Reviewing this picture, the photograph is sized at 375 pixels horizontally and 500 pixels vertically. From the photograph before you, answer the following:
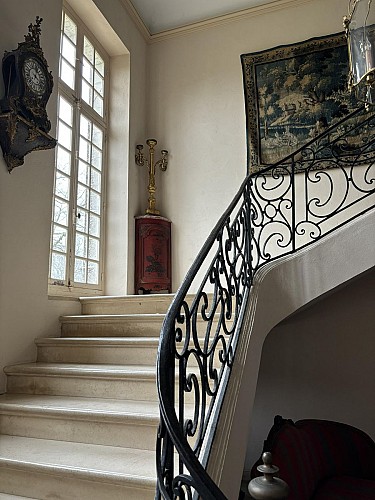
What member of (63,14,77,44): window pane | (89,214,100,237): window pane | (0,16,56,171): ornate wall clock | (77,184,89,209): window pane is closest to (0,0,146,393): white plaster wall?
(0,16,56,171): ornate wall clock

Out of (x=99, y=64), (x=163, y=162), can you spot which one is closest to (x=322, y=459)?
(x=163, y=162)

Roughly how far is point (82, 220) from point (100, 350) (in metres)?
1.88

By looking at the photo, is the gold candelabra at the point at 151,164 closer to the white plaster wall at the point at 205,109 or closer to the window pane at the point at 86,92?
the white plaster wall at the point at 205,109

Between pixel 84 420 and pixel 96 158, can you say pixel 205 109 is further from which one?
pixel 84 420

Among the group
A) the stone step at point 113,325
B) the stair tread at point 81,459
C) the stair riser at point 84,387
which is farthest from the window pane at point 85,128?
the stair tread at point 81,459

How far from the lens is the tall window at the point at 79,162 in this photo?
4199 millimetres

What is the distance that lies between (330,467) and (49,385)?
2391 mm

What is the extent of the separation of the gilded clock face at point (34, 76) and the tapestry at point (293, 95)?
2.62 m

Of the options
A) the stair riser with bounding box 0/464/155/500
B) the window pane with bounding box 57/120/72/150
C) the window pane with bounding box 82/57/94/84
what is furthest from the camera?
the window pane with bounding box 82/57/94/84

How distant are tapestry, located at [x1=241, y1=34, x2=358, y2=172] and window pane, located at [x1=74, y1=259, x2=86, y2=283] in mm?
2258

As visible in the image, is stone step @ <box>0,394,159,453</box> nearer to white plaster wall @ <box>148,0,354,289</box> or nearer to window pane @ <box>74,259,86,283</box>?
window pane @ <box>74,259,86,283</box>

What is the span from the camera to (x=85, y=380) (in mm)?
2770

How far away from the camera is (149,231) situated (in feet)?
16.9

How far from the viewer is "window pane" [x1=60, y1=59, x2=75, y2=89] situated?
4477 millimetres
